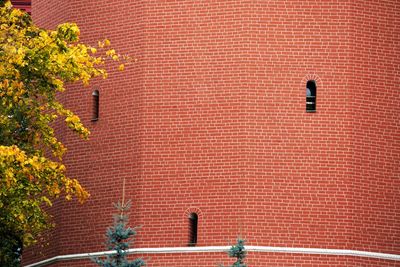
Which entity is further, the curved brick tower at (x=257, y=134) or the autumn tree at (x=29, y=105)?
the curved brick tower at (x=257, y=134)

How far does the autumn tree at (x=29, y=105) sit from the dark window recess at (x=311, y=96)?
6381mm

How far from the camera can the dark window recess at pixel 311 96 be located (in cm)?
3497

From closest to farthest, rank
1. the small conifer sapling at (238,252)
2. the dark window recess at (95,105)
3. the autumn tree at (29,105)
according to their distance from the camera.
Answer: the autumn tree at (29,105), the small conifer sapling at (238,252), the dark window recess at (95,105)

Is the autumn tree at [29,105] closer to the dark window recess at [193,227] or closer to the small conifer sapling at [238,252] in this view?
the small conifer sapling at [238,252]

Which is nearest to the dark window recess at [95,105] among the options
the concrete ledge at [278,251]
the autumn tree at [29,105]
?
the concrete ledge at [278,251]

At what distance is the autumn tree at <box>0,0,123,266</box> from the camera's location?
28.9 metres

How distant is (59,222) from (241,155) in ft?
17.4

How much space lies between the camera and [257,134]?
114 ft

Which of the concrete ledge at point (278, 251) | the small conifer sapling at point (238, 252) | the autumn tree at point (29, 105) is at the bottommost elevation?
the small conifer sapling at point (238, 252)

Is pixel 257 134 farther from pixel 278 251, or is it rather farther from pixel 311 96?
pixel 278 251

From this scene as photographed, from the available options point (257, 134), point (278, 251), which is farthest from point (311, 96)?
point (278, 251)

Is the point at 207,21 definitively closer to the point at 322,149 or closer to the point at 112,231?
the point at 322,149

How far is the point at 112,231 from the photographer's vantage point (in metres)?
30.8

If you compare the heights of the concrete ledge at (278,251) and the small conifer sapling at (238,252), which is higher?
the concrete ledge at (278,251)
